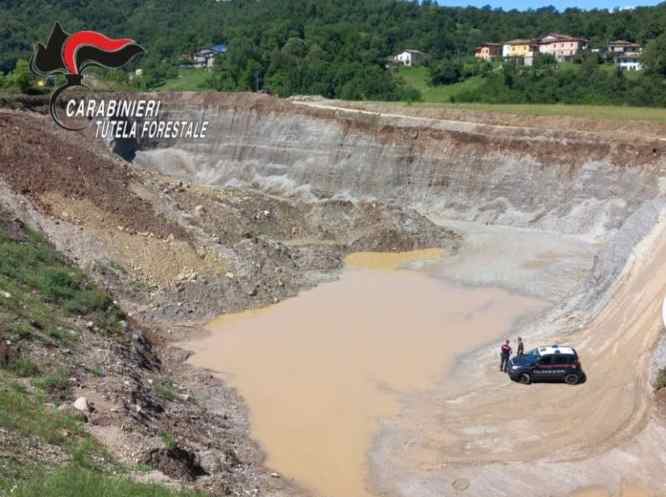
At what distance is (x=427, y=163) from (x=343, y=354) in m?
25.8

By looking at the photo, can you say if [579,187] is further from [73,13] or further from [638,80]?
[73,13]

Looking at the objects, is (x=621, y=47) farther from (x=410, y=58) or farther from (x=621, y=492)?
(x=621, y=492)

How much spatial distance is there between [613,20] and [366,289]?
8013 centimetres

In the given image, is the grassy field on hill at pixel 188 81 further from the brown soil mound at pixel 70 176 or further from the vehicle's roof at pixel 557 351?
the vehicle's roof at pixel 557 351

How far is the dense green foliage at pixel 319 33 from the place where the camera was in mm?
78250

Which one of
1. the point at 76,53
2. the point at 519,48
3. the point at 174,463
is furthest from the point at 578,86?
the point at 174,463

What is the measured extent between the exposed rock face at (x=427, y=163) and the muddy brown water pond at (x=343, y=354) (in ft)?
39.0

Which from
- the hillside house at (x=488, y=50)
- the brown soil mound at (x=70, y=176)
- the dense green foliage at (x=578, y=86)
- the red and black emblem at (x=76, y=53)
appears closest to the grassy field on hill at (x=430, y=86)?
the dense green foliage at (x=578, y=86)

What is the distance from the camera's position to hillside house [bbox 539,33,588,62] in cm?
9467

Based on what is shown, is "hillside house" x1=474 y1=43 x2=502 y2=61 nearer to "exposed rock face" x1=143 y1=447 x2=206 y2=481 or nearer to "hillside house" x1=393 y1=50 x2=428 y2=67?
"hillside house" x1=393 y1=50 x2=428 y2=67

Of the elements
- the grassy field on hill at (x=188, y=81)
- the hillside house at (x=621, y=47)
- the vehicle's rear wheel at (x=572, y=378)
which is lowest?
the vehicle's rear wheel at (x=572, y=378)

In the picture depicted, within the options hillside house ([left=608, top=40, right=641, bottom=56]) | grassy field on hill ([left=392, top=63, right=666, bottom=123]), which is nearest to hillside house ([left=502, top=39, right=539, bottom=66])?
hillside house ([left=608, top=40, right=641, bottom=56])

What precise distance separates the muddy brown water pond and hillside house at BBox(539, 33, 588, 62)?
68.5 m

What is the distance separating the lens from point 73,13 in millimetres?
129250
